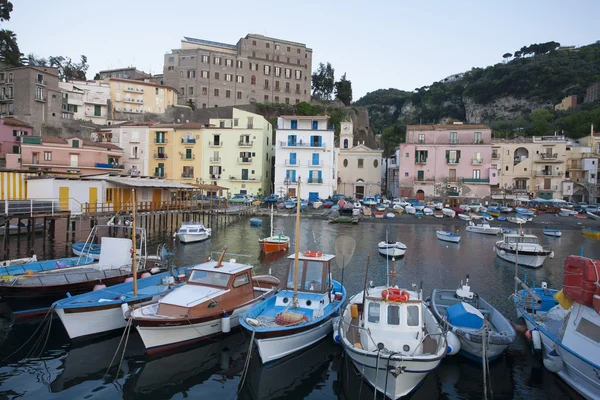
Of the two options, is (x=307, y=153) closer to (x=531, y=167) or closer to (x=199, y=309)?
(x=531, y=167)

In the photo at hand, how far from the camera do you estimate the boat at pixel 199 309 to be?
13.5 m

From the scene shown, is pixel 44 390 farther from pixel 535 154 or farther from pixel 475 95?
pixel 475 95

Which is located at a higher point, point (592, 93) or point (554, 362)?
point (592, 93)

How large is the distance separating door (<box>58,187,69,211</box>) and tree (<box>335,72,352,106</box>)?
74645 millimetres

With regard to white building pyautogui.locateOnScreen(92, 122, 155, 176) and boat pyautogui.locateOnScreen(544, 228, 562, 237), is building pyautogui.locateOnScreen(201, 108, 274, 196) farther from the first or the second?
boat pyautogui.locateOnScreen(544, 228, 562, 237)

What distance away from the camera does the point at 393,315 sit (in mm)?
12336

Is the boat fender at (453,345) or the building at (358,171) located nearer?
the boat fender at (453,345)

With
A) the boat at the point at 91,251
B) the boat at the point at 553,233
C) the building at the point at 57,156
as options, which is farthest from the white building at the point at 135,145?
the boat at the point at 553,233

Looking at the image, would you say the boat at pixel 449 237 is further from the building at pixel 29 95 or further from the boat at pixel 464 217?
the building at pixel 29 95

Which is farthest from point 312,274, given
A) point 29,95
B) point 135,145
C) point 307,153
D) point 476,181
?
point 29,95

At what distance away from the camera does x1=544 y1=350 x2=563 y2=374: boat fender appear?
12789 mm

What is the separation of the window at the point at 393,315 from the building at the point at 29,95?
7070 centimetres

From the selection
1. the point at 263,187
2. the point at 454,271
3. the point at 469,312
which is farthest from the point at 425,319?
the point at 263,187

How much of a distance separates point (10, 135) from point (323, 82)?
226ft
